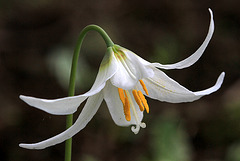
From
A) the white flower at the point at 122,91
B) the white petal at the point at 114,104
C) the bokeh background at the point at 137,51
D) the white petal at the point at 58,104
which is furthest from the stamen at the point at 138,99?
the bokeh background at the point at 137,51

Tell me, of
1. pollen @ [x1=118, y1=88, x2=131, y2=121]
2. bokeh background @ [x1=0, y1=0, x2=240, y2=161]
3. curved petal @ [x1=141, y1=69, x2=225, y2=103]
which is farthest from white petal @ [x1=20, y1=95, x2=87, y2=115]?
bokeh background @ [x1=0, y1=0, x2=240, y2=161]

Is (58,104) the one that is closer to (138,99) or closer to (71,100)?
(71,100)

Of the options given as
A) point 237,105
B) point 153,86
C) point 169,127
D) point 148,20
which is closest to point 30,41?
point 148,20

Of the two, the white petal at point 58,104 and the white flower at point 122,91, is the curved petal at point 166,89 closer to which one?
the white flower at point 122,91

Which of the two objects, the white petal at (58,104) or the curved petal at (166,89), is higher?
the curved petal at (166,89)

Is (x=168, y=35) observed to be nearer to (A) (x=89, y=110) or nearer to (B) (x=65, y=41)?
(B) (x=65, y=41)

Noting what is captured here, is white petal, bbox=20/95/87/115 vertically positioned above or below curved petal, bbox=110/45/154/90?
below

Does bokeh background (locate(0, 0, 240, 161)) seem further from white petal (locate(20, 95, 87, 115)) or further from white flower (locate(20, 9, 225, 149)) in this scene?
white petal (locate(20, 95, 87, 115))

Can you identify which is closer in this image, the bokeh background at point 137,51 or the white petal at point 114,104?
the white petal at point 114,104
